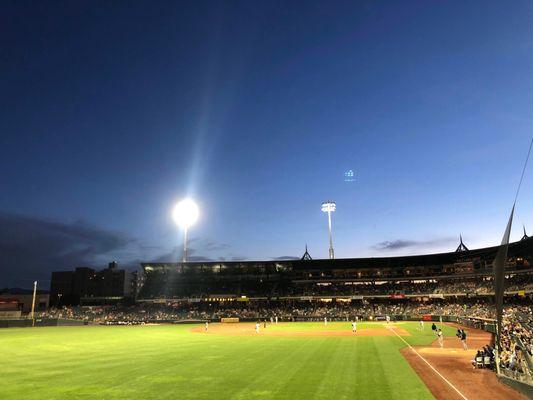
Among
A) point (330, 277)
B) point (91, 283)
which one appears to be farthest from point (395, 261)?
point (91, 283)

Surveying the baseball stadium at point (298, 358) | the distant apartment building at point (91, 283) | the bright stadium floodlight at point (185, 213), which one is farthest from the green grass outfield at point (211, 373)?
the distant apartment building at point (91, 283)

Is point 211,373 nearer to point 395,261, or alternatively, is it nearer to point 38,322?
point 38,322

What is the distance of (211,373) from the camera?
1864cm

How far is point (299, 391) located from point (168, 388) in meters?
5.30

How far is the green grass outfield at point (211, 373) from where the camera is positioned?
1462 centimetres

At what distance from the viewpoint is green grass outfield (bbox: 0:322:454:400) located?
1462 cm

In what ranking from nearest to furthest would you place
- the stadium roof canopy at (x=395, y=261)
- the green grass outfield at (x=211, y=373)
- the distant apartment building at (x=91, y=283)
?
the green grass outfield at (x=211, y=373) → the stadium roof canopy at (x=395, y=261) → the distant apartment building at (x=91, y=283)

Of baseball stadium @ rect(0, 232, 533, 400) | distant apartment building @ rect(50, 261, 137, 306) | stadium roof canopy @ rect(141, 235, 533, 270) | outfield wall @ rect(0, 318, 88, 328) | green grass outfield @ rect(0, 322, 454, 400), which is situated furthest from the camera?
distant apartment building @ rect(50, 261, 137, 306)

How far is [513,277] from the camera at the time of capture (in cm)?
6719

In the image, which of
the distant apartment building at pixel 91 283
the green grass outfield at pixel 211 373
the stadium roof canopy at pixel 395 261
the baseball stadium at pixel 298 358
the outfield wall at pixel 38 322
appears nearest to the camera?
the green grass outfield at pixel 211 373

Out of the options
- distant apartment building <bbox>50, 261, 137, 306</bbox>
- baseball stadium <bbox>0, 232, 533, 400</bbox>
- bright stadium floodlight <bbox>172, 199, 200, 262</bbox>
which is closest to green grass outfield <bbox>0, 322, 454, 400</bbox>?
baseball stadium <bbox>0, 232, 533, 400</bbox>

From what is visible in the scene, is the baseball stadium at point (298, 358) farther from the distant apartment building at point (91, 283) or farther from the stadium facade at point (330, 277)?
the distant apartment building at point (91, 283)

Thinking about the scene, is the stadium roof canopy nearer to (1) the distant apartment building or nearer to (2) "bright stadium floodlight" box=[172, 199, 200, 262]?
(2) "bright stadium floodlight" box=[172, 199, 200, 262]

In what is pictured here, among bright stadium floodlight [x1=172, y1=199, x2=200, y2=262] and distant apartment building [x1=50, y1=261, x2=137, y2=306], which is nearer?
bright stadium floodlight [x1=172, y1=199, x2=200, y2=262]
